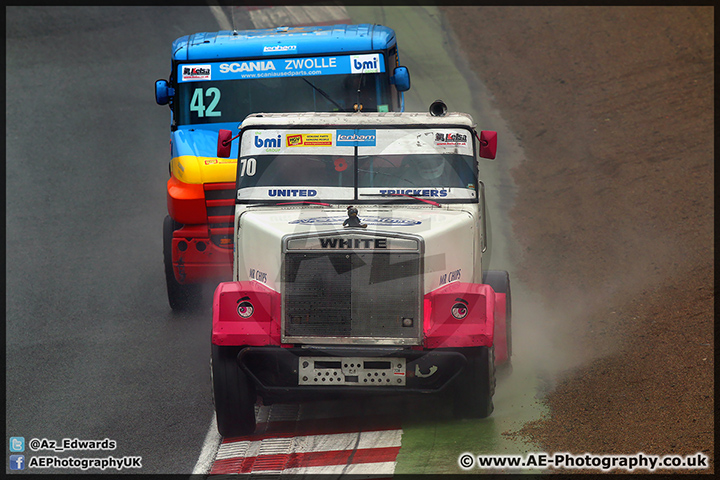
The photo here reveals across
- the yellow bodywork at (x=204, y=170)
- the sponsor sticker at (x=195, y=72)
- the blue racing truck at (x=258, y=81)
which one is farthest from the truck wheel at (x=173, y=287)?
the sponsor sticker at (x=195, y=72)

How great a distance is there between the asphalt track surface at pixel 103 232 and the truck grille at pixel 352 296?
1116 millimetres

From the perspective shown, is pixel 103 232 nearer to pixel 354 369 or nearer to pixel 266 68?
pixel 266 68

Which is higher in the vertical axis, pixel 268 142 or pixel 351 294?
pixel 268 142

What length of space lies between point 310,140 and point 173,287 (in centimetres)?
348

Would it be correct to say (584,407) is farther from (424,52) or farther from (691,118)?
(424,52)

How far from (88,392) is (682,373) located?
6113 mm

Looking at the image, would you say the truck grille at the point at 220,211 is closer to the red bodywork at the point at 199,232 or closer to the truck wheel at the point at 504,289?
the red bodywork at the point at 199,232

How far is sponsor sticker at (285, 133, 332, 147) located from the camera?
8.77 meters

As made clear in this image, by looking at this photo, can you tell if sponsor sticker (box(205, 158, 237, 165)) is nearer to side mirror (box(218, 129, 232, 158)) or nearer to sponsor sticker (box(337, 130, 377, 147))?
side mirror (box(218, 129, 232, 158))

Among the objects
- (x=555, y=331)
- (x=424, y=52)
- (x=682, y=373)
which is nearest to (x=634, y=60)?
(x=424, y=52)

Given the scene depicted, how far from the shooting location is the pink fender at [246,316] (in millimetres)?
7625

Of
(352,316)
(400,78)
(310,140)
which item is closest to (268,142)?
(310,140)

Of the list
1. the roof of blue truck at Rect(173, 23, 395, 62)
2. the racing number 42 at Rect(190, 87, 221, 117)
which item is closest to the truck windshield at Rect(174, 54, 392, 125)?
the racing number 42 at Rect(190, 87, 221, 117)

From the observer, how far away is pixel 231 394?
7.77 metres
